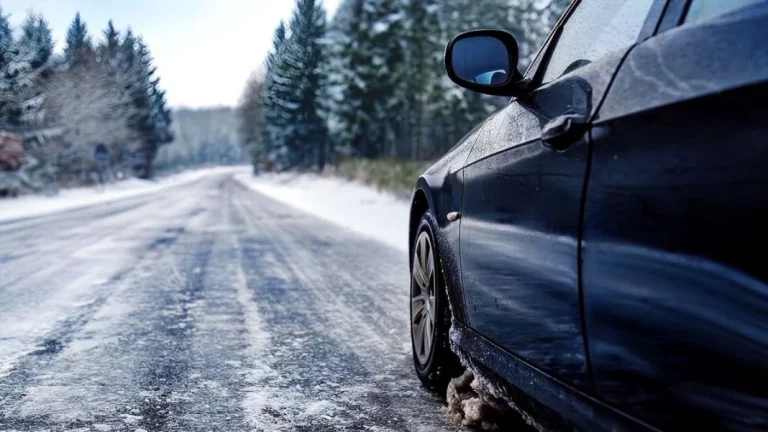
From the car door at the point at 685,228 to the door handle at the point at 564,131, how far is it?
99 millimetres

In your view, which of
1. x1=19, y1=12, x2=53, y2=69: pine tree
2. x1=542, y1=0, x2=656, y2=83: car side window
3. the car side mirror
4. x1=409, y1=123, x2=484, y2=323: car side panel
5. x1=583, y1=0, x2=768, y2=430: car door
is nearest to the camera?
x1=583, y1=0, x2=768, y2=430: car door

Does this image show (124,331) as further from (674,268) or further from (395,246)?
(395,246)

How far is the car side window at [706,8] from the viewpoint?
5.10 feet

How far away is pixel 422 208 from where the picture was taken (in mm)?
3912

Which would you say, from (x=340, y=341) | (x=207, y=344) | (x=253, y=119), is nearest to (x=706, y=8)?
(x=340, y=341)

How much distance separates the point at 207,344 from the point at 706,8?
3.63m

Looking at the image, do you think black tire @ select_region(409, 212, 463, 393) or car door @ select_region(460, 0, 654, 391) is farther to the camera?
black tire @ select_region(409, 212, 463, 393)

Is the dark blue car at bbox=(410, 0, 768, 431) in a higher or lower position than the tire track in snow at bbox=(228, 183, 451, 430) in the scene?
higher

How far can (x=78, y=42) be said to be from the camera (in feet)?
19.8

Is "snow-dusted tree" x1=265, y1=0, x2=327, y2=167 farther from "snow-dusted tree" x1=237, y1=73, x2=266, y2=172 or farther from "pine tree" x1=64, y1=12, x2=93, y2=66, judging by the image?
"pine tree" x1=64, y1=12, x2=93, y2=66

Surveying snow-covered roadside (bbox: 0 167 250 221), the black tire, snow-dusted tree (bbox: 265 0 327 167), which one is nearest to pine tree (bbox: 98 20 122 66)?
snow-dusted tree (bbox: 265 0 327 167)

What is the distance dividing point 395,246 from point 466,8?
43705mm

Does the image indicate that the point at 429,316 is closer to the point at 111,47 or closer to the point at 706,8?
the point at 706,8

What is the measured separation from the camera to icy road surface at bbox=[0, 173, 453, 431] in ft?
10.3
